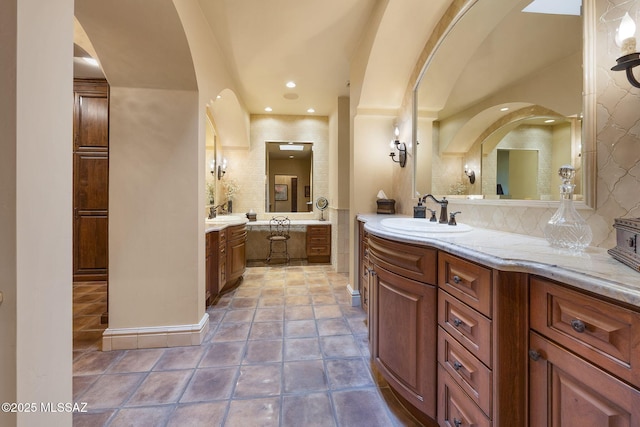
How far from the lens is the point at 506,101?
154cm

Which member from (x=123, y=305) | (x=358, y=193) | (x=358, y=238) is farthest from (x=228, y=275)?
(x=358, y=193)

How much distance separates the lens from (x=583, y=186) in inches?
43.8

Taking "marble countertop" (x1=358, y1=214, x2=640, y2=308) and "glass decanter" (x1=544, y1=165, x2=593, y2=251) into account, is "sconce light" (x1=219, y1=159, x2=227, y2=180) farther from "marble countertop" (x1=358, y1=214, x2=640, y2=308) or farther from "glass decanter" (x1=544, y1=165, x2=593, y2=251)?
"glass decanter" (x1=544, y1=165, x2=593, y2=251)

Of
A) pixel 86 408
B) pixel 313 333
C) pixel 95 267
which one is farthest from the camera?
pixel 95 267

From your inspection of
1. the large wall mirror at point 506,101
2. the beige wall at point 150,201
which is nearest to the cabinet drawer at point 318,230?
the large wall mirror at point 506,101

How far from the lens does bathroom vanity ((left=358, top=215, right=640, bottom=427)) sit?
628 mm

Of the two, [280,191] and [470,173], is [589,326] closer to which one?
[470,173]

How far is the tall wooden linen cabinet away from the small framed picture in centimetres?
272

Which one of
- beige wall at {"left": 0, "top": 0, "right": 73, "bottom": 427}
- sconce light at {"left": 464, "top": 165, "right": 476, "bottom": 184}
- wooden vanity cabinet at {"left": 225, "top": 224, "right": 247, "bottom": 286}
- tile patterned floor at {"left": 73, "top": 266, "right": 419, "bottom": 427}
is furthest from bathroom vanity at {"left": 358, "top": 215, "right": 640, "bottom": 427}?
wooden vanity cabinet at {"left": 225, "top": 224, "right": 247, "bottom": 286}

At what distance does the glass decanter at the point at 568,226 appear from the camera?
3.27ft

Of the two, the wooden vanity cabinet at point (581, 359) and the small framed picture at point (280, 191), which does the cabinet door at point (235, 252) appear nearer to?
the small framed picture at point (280, 191)

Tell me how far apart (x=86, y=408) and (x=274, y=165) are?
14.5 feet

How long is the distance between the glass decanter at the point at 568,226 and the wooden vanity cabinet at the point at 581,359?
35 centimetres

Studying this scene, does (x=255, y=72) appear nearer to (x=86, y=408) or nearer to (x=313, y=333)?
(x=313, y=333)
